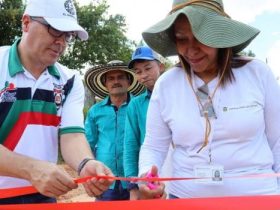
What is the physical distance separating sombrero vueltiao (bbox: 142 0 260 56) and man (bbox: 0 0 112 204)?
Result: 478 millimetres

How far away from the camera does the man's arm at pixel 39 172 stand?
72.5 inches

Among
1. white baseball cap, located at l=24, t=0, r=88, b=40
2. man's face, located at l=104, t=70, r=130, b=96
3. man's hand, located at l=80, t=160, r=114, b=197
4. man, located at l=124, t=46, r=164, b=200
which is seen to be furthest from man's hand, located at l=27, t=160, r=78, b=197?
man's face, located at l=104, t=70, r=130, b=96

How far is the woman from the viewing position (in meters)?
2.11

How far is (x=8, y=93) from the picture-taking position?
7.14ft

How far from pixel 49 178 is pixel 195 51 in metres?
0.96

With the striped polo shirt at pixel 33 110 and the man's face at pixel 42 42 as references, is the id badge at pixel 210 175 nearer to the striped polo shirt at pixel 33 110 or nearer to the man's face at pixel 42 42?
the striped polo shirt at pixel 33 110

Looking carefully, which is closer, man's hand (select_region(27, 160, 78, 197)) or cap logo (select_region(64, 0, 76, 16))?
man's hand (select_region(27, 160, 78, 197))

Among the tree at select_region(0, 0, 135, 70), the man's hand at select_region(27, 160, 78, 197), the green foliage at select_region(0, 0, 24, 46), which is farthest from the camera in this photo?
the tree at select_region(0, 0, 135, 70)

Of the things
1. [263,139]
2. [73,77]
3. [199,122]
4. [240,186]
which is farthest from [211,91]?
[73,77]

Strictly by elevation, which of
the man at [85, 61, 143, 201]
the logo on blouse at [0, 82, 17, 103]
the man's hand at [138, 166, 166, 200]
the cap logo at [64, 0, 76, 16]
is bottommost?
the man at [85, 61, 143, 201]

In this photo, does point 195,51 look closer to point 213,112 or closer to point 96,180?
point 213,112

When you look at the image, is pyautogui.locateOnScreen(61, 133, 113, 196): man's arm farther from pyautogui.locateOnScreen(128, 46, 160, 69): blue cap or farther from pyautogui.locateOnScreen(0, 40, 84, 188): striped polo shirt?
pyautogui.locateOnScreen(128, 46, 160, 69): blue cap

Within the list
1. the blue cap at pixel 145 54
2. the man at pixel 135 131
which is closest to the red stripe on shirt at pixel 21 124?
the man at pixel 135 131

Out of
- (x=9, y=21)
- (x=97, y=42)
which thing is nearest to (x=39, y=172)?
(x=9, y=21)
